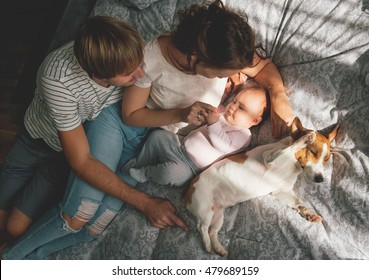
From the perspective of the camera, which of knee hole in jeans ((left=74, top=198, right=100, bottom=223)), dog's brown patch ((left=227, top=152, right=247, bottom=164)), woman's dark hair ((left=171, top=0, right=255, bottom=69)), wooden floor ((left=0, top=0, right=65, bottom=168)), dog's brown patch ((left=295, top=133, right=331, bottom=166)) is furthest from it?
wooden floor ((left=0, top=0, right=65, bottom=168))

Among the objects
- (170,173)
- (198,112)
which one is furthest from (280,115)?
(170,173)

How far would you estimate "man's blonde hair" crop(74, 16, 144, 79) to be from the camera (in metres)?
1.12

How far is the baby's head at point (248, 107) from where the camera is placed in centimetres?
140

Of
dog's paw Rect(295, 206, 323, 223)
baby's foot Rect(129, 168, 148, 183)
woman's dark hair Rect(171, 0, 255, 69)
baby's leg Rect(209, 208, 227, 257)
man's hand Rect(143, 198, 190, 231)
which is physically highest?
woman's dark hair Rect(171, 0, 255, 69)

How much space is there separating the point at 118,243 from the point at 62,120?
0.49 m

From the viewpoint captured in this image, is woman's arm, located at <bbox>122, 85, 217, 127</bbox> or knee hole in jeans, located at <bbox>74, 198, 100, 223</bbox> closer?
woman's arm, located at <bbox>122, 85, 217, 127</bbox>

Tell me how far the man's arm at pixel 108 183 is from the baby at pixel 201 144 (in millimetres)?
68

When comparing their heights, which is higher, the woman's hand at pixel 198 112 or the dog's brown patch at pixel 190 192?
the woman's hand at pixel 198 112

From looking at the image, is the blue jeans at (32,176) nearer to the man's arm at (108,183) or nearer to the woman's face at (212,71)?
the man's arm at (108,183)

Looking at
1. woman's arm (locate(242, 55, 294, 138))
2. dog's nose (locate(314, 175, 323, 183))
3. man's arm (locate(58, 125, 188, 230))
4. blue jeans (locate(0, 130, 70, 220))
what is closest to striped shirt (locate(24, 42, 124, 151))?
man's arm (locate(58, 125, 188, 230))

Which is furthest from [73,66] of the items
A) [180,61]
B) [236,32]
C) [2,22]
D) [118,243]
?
[2,22]

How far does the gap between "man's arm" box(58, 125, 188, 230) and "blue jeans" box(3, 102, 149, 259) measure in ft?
0.18

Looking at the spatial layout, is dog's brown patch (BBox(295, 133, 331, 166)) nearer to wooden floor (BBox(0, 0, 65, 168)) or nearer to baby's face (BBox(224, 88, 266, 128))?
baby's face (BBox(224, 88, 266, 128))

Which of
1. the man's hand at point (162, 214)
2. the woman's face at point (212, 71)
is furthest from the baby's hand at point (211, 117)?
the man's hand at point (162, 214)
